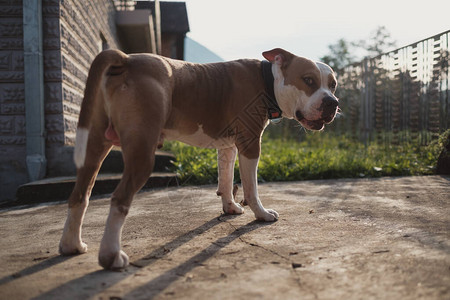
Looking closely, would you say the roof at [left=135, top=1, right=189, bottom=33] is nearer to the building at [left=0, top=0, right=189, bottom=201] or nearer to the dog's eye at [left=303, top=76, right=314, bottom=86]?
the building at [left=0, top=0, right=189, bottom=201]

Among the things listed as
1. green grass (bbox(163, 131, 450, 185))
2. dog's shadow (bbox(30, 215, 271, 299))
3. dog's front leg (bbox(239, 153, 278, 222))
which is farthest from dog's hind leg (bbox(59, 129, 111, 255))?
green grass (bbox(163, 131, 450, 185))

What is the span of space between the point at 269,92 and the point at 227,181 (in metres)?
0.83

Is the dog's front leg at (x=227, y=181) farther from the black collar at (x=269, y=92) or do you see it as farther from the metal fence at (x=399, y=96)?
the metal fence at (x=399, y=96)

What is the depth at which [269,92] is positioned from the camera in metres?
2.80

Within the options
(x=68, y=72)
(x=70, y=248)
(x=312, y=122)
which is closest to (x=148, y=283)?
(x=70, y=248)

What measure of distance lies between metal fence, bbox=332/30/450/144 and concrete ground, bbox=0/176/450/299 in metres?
3.84

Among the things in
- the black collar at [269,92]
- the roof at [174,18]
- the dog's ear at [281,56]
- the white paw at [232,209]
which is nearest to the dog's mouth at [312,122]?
the black collar at [269,92]

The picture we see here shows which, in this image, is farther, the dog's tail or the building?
the building

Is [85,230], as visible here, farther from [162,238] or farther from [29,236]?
[162,238]

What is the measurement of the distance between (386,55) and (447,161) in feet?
13.6

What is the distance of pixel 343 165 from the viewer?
5570 mm

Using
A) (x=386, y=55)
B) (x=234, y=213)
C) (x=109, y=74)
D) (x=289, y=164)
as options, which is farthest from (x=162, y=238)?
(x=386, y=55)

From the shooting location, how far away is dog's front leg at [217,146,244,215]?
10.1 feet

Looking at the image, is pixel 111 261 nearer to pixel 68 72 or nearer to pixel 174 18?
pixel 68 72
